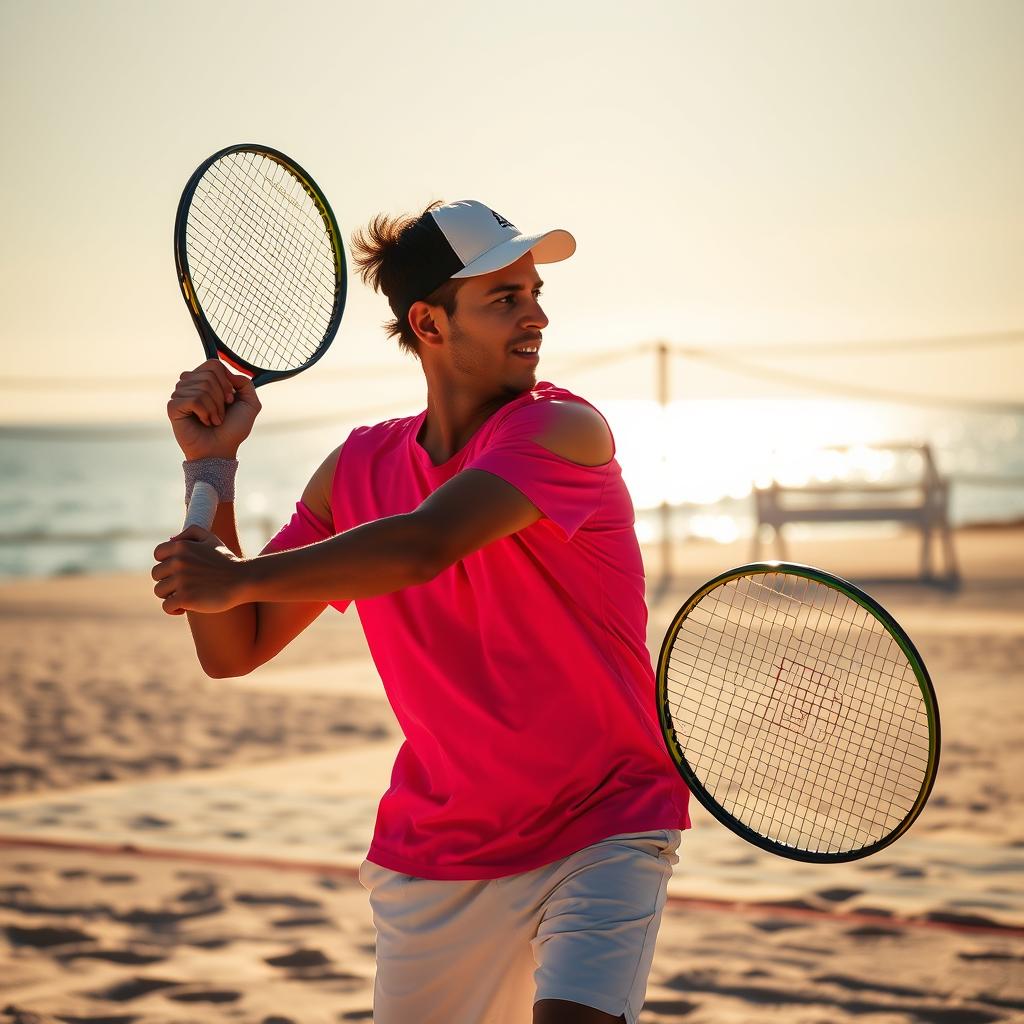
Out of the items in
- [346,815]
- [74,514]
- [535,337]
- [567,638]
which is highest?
[535,337]

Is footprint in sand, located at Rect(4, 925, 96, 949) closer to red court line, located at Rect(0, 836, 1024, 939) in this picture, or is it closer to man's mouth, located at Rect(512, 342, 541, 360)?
red court line, located at Rect(0, 836, 1024, 939)

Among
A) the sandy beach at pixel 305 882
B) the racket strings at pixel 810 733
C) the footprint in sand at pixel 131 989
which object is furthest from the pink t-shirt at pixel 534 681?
the footprint in sand at pixel 131 989

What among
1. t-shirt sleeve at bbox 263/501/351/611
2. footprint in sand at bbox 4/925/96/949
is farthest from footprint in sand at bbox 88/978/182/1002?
t-shirt sleeve at bbox 263/501/351/611

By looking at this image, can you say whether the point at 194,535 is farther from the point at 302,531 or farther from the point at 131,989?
the point at 131,989

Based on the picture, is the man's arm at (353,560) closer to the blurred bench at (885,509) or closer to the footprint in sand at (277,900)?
the footprint in sand at (277,900)

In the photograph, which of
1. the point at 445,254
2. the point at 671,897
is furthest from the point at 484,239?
the point at 671,897

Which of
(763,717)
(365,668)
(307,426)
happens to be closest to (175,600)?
(763,717)

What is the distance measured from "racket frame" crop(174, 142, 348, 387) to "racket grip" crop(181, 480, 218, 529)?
43cm

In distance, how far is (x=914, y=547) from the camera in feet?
52.8

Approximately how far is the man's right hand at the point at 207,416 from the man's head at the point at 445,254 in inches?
12.6

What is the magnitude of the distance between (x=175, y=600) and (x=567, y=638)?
56 cm

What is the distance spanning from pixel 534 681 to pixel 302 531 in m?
0.59

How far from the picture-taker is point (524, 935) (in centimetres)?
209

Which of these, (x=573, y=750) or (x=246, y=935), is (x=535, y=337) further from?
(x=246, y=935)
